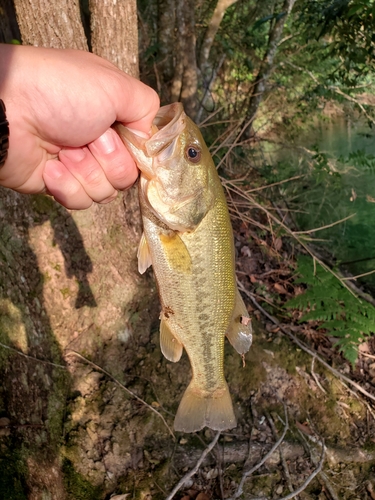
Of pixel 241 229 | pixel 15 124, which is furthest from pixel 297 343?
pixel 15 124

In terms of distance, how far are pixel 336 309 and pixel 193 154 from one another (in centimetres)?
284

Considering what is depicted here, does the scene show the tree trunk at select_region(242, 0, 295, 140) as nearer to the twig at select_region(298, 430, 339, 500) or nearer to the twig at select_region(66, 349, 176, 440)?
the twig at select_region(66, 349, 176, 440)

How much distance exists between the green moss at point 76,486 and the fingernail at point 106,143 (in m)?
2.28

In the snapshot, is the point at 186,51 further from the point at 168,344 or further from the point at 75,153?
the point at 168,344

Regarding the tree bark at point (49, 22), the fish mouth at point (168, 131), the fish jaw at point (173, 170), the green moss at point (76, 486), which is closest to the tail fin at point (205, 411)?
the green moss at point (76, 486)

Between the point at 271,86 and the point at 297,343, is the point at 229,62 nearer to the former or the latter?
the point at 271,86

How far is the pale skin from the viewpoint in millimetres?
1482

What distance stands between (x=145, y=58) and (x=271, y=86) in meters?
3.00

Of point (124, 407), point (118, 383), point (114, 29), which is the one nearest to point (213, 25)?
point (114, 29)

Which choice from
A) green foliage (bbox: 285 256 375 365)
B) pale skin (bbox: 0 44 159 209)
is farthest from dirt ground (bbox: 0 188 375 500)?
pale skin (bbox: 0 44 159 209)

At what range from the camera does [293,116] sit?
25.8ft

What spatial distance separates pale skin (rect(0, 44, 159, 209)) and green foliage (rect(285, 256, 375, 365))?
2739 millimetres

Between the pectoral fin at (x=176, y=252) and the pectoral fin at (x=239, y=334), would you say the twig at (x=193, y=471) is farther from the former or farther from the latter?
the pectoral fin at (x=176, y=252)

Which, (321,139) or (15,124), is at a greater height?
(15,124)
